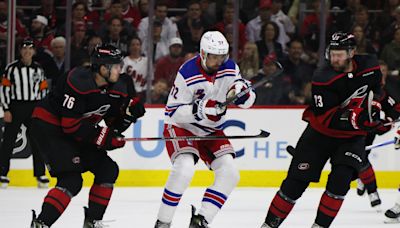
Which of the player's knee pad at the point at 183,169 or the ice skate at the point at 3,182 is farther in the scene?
the ice skate at the point at 3,182

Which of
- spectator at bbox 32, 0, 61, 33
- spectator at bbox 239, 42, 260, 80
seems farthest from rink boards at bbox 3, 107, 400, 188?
spectator at bbox 32, 0, 61, 33

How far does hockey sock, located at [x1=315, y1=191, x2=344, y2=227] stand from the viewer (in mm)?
6359

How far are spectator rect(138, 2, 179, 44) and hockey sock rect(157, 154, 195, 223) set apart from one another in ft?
14.2

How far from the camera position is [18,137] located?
1035 centimetres

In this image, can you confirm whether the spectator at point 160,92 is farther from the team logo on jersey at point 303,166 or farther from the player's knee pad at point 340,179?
the player's knee pad at point 340,179

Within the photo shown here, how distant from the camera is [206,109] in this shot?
6.36 m

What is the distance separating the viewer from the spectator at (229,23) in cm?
1065

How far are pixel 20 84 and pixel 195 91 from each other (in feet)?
12.5

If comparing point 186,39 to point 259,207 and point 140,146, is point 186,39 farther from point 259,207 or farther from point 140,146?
point 259,207

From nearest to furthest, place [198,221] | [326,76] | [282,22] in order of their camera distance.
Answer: [326,76]
[198,221]
[282,22]

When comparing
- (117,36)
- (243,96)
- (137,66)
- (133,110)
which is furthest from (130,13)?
(243,96)

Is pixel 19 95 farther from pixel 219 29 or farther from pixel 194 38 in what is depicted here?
pixel 219 29

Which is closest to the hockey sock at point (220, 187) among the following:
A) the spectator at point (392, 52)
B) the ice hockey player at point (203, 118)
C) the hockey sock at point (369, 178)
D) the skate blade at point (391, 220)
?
the ice hockey player at point (203, 118)

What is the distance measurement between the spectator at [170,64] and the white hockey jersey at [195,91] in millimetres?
4057
